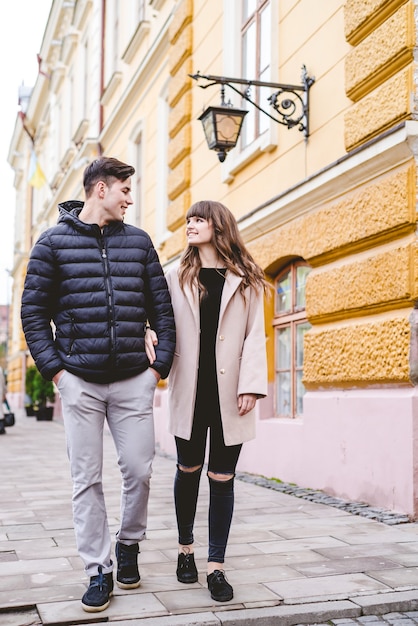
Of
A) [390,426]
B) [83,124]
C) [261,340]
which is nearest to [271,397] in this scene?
[390,426]

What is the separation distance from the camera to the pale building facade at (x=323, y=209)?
230 inches

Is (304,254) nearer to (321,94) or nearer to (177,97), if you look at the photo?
(321,94)

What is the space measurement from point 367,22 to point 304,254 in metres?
1.98

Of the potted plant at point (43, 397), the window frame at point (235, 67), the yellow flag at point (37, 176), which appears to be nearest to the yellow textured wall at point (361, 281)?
the window frame at point (235, 67)

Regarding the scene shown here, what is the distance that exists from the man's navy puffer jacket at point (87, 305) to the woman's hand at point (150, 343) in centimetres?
2

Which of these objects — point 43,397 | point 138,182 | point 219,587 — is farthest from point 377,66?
point 43,397

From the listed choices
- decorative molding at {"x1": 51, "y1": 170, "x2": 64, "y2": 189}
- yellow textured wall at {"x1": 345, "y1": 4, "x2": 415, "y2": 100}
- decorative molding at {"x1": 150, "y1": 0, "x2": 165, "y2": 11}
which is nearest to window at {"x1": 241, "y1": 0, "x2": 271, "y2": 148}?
yellow textured wall at {"x1": 345, "y1": 4, "x2": 415, "y2": 100}

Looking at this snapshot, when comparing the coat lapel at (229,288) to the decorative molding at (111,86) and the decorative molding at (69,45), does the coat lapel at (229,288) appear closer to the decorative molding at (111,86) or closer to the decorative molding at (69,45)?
the decorative molding at (111,86)

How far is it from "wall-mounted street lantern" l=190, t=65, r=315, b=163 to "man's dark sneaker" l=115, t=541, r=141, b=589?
4.44 m

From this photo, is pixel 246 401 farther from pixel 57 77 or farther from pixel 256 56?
pixel 57 77

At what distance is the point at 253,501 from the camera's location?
6.49 meters

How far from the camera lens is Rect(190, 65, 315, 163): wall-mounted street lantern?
288 inches

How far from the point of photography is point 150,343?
3.80 meters

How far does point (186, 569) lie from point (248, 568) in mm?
428
